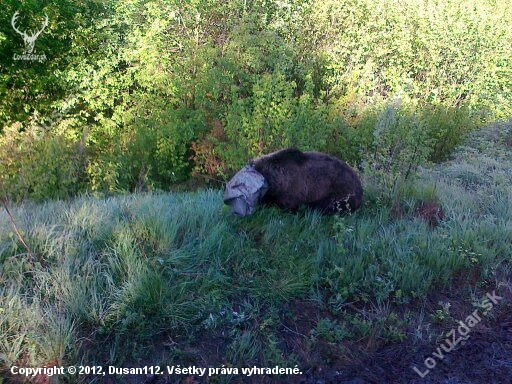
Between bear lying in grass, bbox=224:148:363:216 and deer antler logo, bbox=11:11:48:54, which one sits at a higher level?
deer antler logo, bbox=11:11:48:54

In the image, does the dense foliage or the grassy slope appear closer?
the grassy slope

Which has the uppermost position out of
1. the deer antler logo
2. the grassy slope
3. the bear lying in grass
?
the deer antler logo

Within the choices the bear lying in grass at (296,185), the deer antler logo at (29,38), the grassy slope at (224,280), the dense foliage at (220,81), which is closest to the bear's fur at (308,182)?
the bear lying in grass at (296,185)

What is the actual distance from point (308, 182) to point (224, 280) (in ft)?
4.46

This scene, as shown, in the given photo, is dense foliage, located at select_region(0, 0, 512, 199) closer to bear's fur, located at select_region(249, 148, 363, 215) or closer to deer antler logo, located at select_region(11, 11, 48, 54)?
deer antler logo, located at select_region(11, 11, 48, 54)

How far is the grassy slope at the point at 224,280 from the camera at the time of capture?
116 inches

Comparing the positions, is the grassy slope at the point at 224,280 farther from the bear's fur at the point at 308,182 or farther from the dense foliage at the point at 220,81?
the dense foliage at the point at 220,81

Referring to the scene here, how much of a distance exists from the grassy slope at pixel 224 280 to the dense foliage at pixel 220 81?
2970 mm

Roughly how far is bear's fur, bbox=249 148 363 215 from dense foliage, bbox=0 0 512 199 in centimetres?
238

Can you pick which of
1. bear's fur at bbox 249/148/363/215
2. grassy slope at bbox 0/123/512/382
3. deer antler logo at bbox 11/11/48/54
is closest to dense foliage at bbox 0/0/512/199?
deer antler logo at bbox 11/11/48/54

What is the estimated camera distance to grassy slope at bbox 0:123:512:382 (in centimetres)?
296

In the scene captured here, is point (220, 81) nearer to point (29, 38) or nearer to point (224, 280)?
point (224, 280)

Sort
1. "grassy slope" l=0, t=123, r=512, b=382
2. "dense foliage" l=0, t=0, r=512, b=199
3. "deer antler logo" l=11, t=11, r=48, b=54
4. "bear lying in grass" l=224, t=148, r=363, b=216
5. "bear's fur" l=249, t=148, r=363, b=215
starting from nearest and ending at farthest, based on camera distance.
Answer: "grassy slope" l=0, t=123, r=512, b=382
"bear lying in grass" l=224, t=148, r=363, b=216
"bear's fur" l=249, t=148, r=363, b=215
"dense foliage" l=0, t=0, r=512, b=199
"deer antler logo" l=11, t=11, r=48, b=54

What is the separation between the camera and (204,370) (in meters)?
2.87
